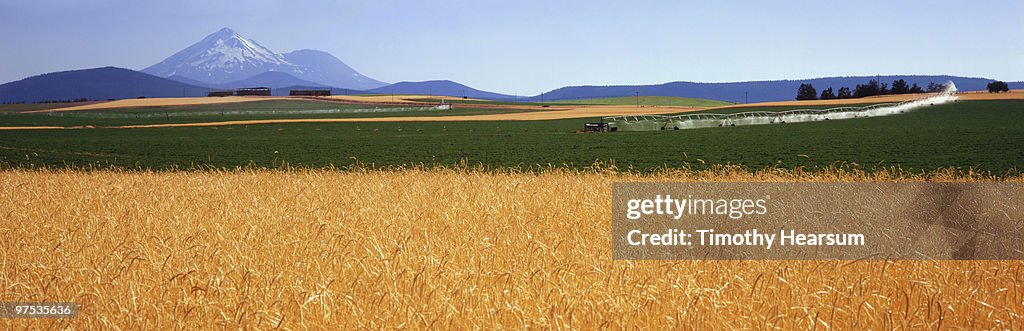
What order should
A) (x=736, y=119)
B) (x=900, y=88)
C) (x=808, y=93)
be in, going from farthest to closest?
(x=808, y=93)
(x=900, y=88)
(x=736, y=119)

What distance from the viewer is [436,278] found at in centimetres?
593

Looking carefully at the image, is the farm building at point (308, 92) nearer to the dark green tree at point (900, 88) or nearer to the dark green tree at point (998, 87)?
the dark green tree at point (900, 88)

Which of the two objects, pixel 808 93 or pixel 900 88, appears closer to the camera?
pixel 900 88

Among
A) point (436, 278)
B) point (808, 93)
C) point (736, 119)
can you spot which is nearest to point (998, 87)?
point (808, 93)

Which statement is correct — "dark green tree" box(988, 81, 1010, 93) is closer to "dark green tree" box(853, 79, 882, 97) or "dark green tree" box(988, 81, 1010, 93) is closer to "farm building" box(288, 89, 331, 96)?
"dark green tree" box(853, 79, 882, 97)

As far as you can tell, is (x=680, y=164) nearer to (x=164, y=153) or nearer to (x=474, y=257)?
(x=474, y=257)

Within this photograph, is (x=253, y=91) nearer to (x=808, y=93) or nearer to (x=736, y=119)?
(x=808, y=93)

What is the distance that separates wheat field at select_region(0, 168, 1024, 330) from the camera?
16.4ft

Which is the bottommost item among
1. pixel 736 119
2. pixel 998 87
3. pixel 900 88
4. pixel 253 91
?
pixel 736 119

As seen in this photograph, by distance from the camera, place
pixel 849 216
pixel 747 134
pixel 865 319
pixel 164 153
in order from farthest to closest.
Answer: pixel 747 134 < pixel 164 153 < pixel 849 216 < pixel 865 319

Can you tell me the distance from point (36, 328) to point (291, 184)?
28.7ft

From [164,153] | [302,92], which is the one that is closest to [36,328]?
[164,153]

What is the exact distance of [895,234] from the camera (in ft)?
24.9

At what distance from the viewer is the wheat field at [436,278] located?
4984 millimetres
